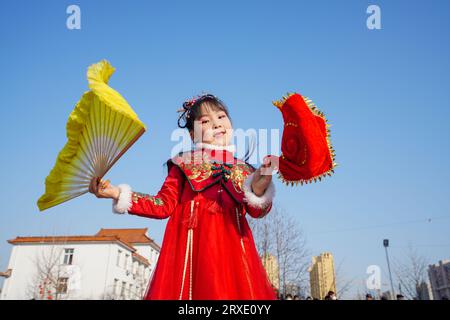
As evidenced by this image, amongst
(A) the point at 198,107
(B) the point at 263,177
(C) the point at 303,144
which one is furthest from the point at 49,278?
(C) the point at 303,144

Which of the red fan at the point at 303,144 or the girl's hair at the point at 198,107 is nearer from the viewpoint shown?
the red fan at the point at 303,144

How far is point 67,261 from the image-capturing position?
3098cm

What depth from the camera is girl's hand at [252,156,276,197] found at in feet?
6.22

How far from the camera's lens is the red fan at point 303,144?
1770 mm

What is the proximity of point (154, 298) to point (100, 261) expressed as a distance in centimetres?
3191

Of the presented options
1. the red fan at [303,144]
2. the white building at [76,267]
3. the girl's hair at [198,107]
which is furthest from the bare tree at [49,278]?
the red fan at [303,144]

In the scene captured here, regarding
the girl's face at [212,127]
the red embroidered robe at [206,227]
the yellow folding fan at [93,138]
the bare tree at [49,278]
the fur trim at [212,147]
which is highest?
the bare tree at [49,278]

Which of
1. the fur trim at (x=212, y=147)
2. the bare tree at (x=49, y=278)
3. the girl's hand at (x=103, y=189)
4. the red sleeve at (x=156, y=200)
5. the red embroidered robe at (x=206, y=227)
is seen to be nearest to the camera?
the red embroidered robe at (x=206, y=227)

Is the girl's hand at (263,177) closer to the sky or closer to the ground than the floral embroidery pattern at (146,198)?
closer to the sky

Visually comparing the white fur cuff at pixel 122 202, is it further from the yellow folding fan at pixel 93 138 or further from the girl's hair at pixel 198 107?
the girl's hair at pixel 198 107

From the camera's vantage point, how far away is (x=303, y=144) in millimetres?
1779

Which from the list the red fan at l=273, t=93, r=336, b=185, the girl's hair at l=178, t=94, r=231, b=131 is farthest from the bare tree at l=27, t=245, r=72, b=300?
the red fan at l=273, t=93, r=336, b=185
